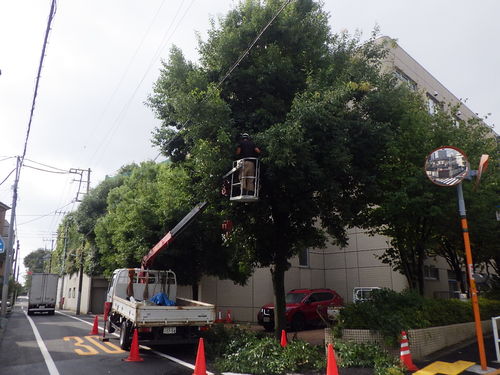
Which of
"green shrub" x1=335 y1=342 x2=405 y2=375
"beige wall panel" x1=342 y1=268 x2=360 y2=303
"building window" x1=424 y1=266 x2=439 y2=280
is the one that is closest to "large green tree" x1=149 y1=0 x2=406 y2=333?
"green shrub" x1=335 y1=342 x2=405 y2=375

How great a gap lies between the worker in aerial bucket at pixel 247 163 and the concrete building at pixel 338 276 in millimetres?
11536

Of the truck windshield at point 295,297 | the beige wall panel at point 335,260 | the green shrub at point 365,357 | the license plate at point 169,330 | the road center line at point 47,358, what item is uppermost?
the beige wall panel at point 335,260

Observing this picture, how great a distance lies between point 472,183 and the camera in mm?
11883

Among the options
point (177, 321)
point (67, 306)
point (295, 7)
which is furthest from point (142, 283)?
point (67, 306)

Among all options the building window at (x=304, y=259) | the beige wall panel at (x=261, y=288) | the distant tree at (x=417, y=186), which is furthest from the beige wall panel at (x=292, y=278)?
the distant tree at (x=417, y=186)

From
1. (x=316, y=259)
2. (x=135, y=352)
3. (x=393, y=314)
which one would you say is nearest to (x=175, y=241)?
(x=135, y=352)

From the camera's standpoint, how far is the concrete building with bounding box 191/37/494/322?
20.2m

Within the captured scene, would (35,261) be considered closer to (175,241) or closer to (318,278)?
(318,278)

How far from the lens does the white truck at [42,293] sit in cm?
3106

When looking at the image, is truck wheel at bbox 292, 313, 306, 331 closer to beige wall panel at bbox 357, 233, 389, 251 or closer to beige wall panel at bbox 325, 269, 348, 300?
beige wall panel at bbox 325, 269, 348, 300

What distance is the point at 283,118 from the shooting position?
9.88m

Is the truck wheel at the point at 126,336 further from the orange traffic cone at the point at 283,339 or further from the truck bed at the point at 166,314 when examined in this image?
the orange traffic cone at the point at 283,339

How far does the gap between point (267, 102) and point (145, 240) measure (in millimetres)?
9369

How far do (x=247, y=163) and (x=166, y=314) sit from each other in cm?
498
